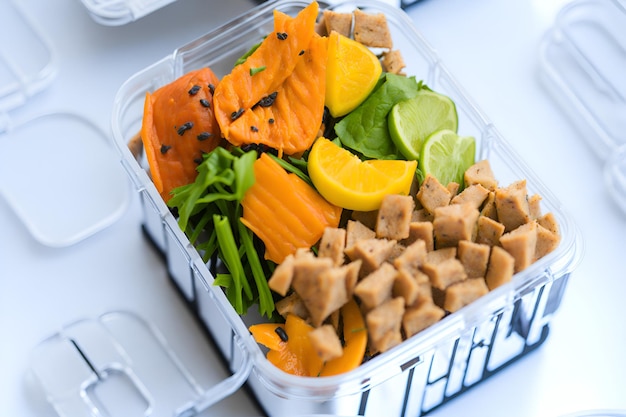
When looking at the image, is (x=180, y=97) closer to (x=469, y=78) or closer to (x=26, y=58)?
(x=26, y=58)

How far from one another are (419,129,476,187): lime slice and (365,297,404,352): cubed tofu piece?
0.28 m

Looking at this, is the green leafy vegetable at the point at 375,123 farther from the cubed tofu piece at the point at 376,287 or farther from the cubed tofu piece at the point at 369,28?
the cubed tofu piece at the point at 376,287

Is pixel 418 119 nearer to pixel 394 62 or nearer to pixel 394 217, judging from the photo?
pixel 394 62

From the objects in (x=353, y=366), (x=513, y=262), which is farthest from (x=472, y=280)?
(x=353, y=366)

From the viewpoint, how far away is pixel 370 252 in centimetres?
149

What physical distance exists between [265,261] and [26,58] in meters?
0.72

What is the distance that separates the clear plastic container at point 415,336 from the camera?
1518mm

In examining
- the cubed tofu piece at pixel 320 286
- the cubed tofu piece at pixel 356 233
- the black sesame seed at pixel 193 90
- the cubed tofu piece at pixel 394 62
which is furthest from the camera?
the cubed tofu piece at pixel 394 62

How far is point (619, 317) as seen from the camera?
181 cm

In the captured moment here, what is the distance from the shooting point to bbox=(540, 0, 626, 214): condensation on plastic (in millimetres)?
1995

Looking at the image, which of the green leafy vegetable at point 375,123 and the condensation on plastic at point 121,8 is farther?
the condensation on plastic at point 121,8

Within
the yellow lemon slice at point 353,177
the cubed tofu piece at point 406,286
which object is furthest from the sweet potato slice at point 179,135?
the cubed tofu piece at point 406,286

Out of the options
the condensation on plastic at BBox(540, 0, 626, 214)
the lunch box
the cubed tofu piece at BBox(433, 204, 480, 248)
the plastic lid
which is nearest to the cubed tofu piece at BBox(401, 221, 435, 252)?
the cubed tofu piece at BBox(433, 204, 480, 248)

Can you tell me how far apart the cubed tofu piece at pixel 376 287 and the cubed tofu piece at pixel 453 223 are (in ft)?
0.36
